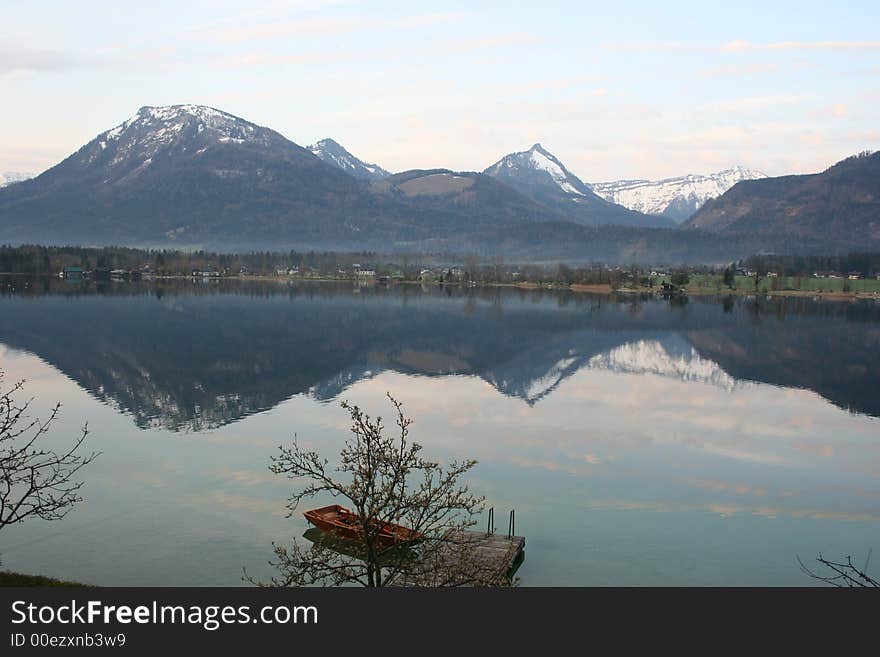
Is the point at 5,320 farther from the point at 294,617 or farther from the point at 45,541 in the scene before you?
the point at 294,617

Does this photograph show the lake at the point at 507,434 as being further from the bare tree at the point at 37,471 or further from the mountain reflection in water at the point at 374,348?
the bare tree at the point at 37,471

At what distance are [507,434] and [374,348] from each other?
4958cm

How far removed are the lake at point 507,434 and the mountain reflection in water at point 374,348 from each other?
59cm

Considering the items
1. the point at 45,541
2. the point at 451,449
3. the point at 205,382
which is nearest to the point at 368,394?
the point at 205,382

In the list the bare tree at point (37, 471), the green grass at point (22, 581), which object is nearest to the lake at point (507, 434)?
the bare tree at point (37, 471)

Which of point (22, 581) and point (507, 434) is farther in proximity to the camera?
point (507, 434)

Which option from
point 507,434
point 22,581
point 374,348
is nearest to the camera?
point 22,581

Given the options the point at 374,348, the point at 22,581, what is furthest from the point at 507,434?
the point at 374,348

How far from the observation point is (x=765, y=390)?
80000 millimetres

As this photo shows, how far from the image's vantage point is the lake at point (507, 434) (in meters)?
31.9

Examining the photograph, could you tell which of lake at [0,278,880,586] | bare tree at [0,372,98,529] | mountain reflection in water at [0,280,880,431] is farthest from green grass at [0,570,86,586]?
mountain reflection in water at [0,280,880,431]

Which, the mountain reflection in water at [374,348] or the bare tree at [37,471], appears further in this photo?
the mountain reflection in water at [374,348]

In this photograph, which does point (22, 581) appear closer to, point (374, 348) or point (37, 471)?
point (37, 471)

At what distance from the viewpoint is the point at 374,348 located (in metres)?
102
